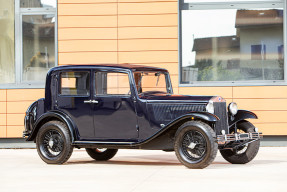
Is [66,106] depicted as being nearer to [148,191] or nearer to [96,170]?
[96,170]

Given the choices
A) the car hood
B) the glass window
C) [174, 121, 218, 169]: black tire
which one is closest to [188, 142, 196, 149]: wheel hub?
[174, 121, 218, 169]: black tire

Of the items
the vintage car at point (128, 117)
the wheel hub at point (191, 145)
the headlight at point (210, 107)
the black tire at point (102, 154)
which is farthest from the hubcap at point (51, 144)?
the headlight at point (210, 107)

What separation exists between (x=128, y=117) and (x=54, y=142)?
1295 mm

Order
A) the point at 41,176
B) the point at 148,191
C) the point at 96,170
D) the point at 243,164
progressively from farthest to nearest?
the point at 243,164 → the point at 96,170 → the point at 41,176 → the point at 148,191

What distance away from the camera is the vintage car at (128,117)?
9.13m

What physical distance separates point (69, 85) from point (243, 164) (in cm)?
298

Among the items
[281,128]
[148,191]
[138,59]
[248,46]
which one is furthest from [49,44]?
[148,191]

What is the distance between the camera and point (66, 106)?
398 inches

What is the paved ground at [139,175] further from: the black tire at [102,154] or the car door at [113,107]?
the car door at [113,107]

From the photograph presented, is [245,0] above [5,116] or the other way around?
above

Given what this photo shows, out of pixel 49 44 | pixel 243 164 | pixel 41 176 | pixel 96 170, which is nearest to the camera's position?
pixel 41 176

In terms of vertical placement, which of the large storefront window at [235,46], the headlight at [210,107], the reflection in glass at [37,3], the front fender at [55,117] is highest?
the reflection in glass at [37,3]

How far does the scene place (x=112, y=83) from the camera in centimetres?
988

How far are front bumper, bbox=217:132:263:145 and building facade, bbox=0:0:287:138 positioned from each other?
176 inches
